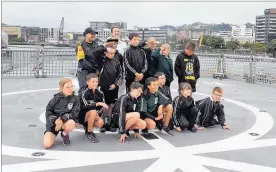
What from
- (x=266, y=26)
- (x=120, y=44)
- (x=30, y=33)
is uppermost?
(x=266, y=26)

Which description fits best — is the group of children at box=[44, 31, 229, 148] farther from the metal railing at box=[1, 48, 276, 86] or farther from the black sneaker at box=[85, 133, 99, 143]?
the metal railing at box=[1, 48, 276, 86]

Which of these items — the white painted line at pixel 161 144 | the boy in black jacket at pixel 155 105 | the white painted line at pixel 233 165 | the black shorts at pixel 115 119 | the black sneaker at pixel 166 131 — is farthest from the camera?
the black sneaker at pixel 166 131

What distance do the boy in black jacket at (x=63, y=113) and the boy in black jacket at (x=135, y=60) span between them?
1248 millimetres

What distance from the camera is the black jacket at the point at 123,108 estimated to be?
4689 millimetres

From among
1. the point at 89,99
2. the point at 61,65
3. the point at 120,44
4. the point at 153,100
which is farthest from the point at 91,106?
the point at 61,65

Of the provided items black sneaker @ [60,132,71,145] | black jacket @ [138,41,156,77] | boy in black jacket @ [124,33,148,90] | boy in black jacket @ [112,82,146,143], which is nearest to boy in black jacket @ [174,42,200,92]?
black jacket @ [138,41,156,77]

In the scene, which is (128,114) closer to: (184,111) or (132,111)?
(132,111)

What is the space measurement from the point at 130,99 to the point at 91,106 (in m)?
0.56

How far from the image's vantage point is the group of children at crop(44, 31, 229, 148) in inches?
179

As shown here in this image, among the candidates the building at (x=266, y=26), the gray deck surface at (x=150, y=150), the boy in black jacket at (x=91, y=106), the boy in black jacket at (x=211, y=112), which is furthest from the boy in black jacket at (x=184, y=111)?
the building at (x=266, y=26)

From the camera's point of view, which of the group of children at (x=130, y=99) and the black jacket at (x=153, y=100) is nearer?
the group of children at (x=130, y=99)

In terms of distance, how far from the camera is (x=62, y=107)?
454 cm

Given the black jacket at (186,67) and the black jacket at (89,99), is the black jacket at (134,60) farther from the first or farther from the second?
the black jacket at (89,99)

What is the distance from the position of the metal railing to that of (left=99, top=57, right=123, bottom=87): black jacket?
22.6 ft
